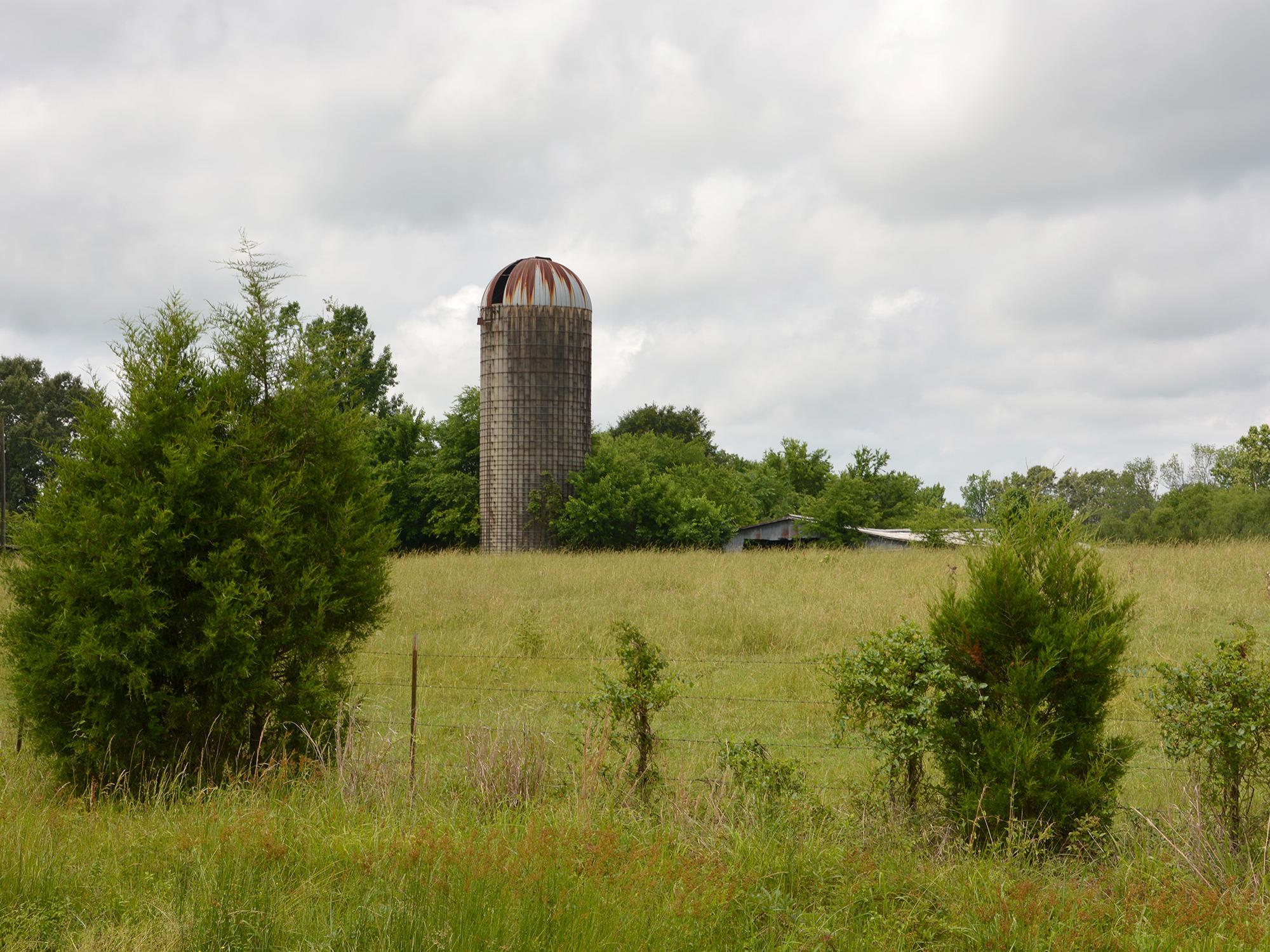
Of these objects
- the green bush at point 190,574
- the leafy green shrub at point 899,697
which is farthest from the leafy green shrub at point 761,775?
the green bush at point 190,574

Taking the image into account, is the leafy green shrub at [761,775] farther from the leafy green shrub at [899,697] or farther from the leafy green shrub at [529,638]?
the leafy green shrub at [529,638]

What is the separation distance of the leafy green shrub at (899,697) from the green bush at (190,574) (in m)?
3.85

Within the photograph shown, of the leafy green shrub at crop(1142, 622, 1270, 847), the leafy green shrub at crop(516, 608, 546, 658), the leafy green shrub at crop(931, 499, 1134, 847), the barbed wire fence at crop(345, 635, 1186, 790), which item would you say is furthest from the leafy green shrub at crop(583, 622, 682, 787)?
the leafy green shrub at crop(516, 608, 546, 658)

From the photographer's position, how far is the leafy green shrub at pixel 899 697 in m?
6.58

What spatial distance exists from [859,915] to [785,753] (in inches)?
182

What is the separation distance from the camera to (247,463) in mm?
8078

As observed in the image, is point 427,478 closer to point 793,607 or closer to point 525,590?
point 525,590

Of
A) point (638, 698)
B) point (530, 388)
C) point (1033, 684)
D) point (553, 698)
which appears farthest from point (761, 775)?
point (530, 388)

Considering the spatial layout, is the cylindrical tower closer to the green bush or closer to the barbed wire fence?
the barbed wire fence

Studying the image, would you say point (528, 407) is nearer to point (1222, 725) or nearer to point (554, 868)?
point (1222, 725)

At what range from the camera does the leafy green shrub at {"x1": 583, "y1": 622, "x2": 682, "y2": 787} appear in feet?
23.2

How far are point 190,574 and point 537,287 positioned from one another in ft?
102

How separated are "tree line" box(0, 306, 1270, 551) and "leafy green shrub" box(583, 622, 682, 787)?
5.29 m

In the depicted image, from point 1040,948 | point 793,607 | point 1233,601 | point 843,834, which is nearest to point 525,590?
point 793,607
